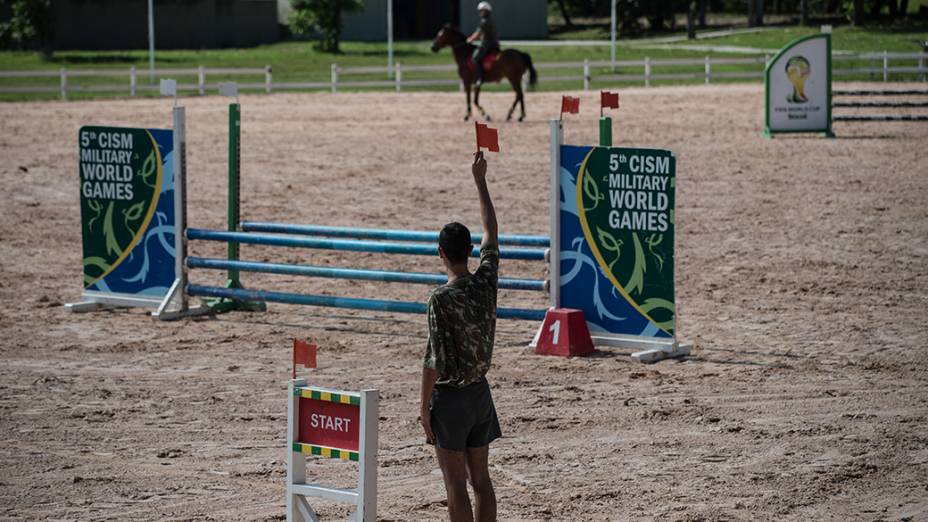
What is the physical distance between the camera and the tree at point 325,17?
58.9 metres

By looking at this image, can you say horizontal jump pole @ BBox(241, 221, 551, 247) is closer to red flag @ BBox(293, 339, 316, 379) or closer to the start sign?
the start sign

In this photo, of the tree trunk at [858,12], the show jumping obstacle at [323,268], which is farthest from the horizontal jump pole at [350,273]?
the tree trunk at [858,12]

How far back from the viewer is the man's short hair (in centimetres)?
592

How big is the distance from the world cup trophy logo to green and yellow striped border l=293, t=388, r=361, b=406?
66.9ft

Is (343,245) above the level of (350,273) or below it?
above

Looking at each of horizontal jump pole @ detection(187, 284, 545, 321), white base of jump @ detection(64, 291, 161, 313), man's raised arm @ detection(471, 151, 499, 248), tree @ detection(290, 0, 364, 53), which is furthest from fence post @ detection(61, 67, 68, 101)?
man's raised arm @ detection(471, 151, 499, 248)

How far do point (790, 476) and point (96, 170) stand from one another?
8176mm

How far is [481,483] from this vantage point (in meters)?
6.05

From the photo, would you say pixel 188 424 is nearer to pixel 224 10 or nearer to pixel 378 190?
pixel 378 190

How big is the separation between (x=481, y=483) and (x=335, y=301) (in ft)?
20.8

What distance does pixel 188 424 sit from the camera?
29.3 ft

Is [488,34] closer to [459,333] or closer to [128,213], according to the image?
[128,213]

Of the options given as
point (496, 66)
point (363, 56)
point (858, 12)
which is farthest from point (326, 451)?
point (858, 12)

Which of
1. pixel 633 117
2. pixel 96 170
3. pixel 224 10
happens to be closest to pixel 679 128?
pixel 633 117
